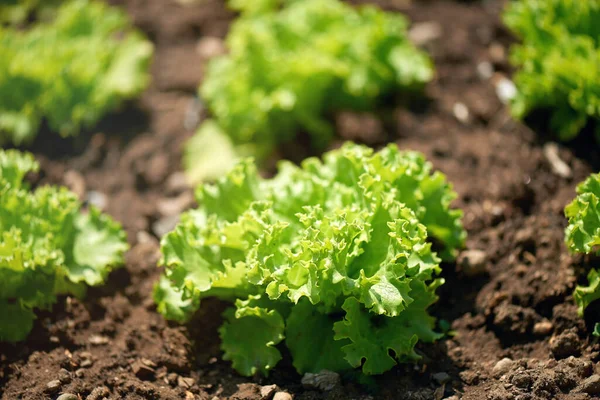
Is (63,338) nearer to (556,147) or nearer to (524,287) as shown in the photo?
(524,287)

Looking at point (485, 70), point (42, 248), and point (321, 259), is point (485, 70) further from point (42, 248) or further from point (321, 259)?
point (42, 248)

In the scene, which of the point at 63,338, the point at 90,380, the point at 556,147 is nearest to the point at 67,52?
the point at 63,338

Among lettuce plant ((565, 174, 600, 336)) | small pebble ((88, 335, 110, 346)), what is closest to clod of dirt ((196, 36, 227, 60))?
small pebble ((88, 335, 110, 346))

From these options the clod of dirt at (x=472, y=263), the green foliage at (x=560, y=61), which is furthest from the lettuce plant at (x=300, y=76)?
the clod of dirt at (x=472, y=263)

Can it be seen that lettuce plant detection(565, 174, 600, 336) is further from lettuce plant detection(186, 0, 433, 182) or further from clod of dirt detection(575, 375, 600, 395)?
lettuce plant detection(186, 0, 433, 182)

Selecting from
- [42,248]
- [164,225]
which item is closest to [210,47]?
[164,225]

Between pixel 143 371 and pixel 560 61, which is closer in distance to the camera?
pixel 143 371
